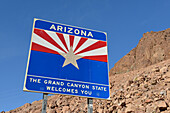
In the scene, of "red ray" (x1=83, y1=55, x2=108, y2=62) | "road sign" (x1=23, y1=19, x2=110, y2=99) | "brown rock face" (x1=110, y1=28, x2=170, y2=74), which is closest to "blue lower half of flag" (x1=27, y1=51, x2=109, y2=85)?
"road sign" (x1=23, y1=19, x2=110, y2=99)

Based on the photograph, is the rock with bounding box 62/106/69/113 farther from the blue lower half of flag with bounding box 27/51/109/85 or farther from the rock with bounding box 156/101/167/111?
the blue lower half of flag with bounding box 27/51/109/85

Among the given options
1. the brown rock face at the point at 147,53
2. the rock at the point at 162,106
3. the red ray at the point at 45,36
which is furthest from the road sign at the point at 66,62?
the brown rock face at the point at 147,53

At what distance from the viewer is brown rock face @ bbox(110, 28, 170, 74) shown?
116ft

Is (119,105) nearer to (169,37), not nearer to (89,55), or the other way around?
(89,55)

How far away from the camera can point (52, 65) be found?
506cm

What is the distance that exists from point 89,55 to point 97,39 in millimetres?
685

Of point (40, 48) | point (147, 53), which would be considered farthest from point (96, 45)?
point (147, 53)

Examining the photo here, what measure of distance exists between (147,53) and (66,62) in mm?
36090

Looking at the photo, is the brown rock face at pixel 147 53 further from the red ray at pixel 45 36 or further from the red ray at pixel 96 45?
the red ray at pixel 45 36

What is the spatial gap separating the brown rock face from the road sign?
99.3 feet

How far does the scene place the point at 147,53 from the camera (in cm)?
3897

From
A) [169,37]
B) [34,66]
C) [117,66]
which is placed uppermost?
[169,37]

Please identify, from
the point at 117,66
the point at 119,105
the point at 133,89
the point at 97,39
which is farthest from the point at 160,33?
the point at 97,39

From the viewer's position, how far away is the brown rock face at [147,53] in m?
35.2
